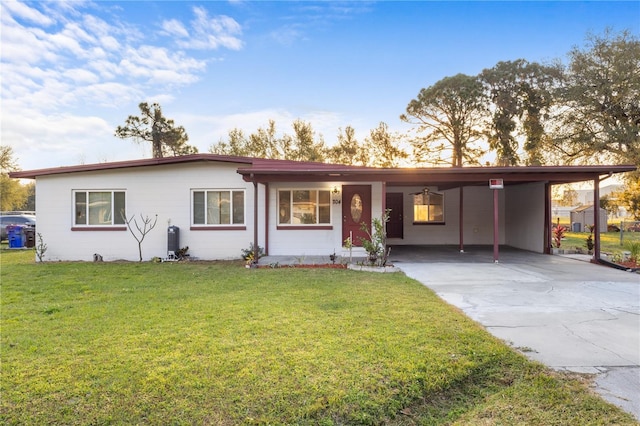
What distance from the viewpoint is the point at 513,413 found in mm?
2459

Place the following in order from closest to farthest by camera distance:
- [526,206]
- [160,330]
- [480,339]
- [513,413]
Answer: [513,413], [480,339], [160,330], [526,206]

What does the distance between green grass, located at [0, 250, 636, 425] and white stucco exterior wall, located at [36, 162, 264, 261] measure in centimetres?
492

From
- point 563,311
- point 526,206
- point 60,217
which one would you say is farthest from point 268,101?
point 563,311

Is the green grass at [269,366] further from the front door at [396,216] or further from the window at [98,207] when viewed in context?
the front door at [396,216]

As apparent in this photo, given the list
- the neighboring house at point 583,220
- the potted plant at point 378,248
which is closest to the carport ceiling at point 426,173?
the potted plant at point 378,248

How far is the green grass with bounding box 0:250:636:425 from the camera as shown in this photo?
96.8 inches

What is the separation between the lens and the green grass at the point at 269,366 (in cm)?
246

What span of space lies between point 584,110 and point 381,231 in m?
15.9

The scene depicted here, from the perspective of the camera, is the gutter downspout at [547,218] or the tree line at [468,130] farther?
the tree line at [468,130]

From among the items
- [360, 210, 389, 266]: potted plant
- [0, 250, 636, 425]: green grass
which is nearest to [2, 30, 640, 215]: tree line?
[360, 210, 389, 266]: potted plant

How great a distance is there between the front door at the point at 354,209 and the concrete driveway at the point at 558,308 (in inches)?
59.4

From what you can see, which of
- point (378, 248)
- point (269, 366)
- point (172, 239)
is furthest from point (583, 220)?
point (269, 366)

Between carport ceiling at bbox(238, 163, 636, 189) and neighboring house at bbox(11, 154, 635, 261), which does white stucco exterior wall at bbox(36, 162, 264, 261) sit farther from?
carport ceiling at bbox(238, 163, 636, 189)

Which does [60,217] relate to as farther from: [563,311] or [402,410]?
[563,311]
